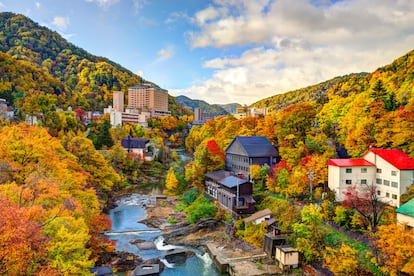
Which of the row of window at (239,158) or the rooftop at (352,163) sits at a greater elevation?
the rooftop at (352,163)

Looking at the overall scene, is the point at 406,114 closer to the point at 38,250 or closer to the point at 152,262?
the point at 152,262

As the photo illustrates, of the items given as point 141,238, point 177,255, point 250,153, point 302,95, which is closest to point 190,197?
point 250,153

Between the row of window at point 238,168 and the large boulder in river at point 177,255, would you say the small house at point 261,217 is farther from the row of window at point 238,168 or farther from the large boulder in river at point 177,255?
the row of window at point 238,168

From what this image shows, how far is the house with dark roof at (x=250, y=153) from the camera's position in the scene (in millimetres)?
31000

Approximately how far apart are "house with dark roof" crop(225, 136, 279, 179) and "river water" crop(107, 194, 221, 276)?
36.2 ft

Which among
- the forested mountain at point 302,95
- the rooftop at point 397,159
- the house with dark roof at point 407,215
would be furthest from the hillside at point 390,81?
the forested mountain at point 302,95

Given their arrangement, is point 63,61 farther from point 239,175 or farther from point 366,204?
point 366,204

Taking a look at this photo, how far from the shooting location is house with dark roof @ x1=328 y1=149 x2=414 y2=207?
18.5 m

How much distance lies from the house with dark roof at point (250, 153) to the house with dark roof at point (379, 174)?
9661 millimetres

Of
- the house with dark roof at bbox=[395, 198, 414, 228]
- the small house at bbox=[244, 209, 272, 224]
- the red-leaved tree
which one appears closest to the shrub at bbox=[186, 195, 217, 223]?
the small house at bbox=[244, 209, 272, 224]

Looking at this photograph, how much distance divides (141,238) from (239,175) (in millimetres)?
11802

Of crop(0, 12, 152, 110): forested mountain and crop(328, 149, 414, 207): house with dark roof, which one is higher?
crop(0, 12, 152, 110): forested mountain

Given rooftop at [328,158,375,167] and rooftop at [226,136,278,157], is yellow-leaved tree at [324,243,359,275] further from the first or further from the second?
rooftop at [226,136,278,157]

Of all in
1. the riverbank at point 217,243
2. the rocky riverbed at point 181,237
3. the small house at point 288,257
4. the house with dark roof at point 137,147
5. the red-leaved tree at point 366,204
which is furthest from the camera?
the house with dark roof at point 137,147
